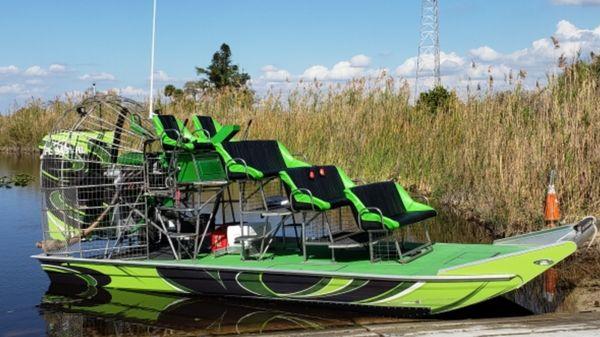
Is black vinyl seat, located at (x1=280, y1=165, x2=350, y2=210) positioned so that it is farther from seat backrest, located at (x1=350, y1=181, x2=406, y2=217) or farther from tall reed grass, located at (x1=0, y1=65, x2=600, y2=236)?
tall reed grass, located at (x1=0, y1=65, x2=600, y2=236)

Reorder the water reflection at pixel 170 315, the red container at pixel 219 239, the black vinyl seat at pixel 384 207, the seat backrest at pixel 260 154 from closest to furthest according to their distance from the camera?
the water reflection at pixel 170 315 → the black vinyl seat at pixel 384 207 → the seat backrest at pixel 260 154 → the red container at pixel 219 239

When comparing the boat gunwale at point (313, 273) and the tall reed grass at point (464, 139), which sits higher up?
the tall reed grass at point (464, 139)

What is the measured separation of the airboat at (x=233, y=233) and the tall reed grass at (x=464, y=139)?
2.73m

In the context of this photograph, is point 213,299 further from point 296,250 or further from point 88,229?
point 88,229

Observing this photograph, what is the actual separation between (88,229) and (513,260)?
15.3ft

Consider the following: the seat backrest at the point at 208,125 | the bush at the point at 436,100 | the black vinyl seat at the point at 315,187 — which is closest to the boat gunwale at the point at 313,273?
the black vinyl seat at the point at 315,187

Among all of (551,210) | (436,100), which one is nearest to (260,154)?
(551,210)

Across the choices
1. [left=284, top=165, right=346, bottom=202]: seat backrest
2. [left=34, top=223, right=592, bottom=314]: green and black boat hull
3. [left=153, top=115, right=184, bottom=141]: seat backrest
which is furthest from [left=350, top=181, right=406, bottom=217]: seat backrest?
[left=153, top=115, right=184, bottom=141]: seat backrest

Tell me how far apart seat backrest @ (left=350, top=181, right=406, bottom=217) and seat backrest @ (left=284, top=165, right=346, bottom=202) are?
0.47 m

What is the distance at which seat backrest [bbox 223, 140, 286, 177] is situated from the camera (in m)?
8.16

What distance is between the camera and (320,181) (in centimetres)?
806

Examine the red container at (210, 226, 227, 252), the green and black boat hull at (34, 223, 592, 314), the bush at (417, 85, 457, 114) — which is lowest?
the green and black boat hull at (34, 223, 592, 314)

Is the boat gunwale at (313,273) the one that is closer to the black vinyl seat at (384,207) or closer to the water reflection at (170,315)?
the water reflection at (170,315)

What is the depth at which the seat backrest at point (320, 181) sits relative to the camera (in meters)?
7.68
